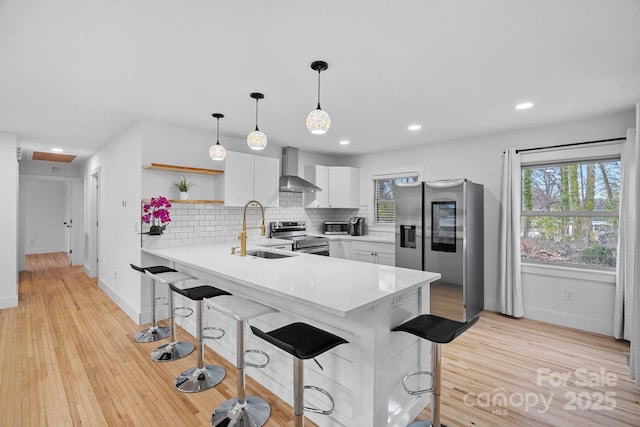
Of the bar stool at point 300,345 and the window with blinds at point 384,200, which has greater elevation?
the window with blinds at point 384,200

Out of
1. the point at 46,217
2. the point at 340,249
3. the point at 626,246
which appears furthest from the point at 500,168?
the point at 46,217

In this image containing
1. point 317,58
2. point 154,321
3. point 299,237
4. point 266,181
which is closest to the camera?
point 317,58

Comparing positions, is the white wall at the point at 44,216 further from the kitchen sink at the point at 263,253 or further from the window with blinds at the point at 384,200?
the window with blinds at the point at 384,200

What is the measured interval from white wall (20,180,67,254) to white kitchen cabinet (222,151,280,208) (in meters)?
7.55

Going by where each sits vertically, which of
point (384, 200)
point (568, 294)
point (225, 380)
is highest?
point (384, 200)

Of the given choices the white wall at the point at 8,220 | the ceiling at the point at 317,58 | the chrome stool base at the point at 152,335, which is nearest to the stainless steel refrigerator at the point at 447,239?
the ceiling at the point at 317,58

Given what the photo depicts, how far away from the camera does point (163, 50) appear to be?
2.06 m

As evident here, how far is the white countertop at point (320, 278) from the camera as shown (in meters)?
1.56

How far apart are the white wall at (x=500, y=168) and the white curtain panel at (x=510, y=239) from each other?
0.14 meters

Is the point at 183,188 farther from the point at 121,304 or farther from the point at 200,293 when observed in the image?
the point at 121,304

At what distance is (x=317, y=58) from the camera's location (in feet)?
7.03

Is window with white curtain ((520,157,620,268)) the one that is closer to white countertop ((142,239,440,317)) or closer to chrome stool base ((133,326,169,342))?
white countertop ((142,239,440,317))

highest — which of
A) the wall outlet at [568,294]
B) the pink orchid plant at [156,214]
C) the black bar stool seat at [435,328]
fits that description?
the pink orchid plant at [156,214]

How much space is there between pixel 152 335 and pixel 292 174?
9.53 ft
